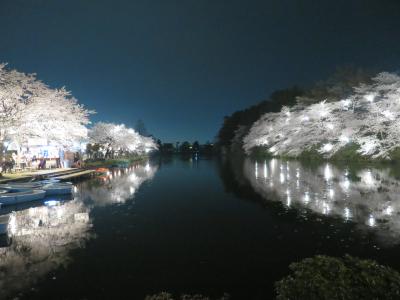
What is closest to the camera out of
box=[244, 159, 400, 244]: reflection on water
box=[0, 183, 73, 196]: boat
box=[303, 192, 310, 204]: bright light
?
box=[244, 159, 400, 244]: reflection on water

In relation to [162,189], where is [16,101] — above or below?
above

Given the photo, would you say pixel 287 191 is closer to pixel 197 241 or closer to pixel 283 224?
Answer: pixel 283 224

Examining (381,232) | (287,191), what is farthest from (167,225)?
(287,191)

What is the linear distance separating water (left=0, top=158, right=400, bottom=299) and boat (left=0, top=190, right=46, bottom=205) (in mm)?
718

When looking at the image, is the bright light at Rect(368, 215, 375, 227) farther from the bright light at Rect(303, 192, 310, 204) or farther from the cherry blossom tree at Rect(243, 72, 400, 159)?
the cherry blossom tree at Rect(243, 72, 400, 159)

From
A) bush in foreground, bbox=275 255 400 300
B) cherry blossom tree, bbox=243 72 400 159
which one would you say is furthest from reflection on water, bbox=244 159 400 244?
cherry blossom tree, bbox=243 72 400 159

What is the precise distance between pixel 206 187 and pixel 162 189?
2.97m

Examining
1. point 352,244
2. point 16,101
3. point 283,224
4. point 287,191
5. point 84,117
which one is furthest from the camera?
point 84,117

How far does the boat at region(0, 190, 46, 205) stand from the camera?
1487cm

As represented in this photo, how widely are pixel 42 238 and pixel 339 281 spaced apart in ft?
Answer: 26.7

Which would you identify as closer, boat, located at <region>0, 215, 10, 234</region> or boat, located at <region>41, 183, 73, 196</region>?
boat, located at <region>0, 215, 10, 234</region>

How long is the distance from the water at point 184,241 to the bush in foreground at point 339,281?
0.50 m

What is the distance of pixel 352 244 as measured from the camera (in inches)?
329

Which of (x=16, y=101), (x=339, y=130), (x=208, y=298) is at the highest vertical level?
(x=16, y=101)
